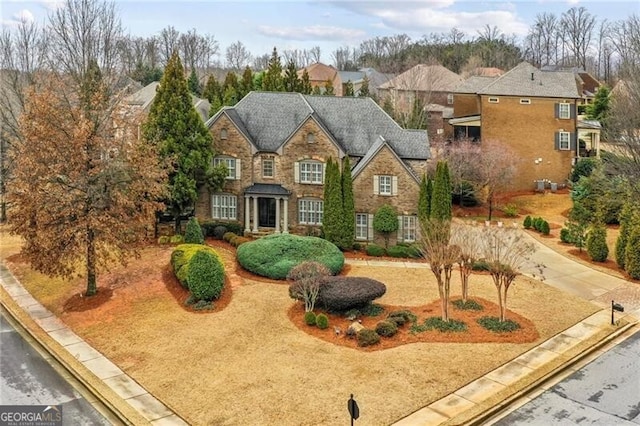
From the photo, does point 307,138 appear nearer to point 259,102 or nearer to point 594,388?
point 259,102

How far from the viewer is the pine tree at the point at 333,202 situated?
1216 inches

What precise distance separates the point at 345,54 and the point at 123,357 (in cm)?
14643

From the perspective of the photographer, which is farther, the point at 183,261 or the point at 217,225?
the point at 217,225

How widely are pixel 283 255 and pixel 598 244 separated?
16.4 m

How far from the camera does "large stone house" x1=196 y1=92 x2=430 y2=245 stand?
1250 inches

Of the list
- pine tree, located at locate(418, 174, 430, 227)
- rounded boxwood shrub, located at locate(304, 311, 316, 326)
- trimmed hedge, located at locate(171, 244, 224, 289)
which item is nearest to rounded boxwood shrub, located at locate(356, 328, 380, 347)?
rounded boxwood shrub, located at locate(304, 311, 316, 326)

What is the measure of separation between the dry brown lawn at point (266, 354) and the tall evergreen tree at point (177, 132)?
23.5ft

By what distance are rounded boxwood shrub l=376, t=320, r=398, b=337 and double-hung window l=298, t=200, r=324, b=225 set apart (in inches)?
591

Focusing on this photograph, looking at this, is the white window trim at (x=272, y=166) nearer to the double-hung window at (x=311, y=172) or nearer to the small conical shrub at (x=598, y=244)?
the double-hung window at (x=311, y=172)

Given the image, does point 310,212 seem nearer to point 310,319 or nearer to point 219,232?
point 219,232

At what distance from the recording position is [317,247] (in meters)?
27.0

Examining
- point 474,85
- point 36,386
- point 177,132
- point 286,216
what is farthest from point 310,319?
point 474,85

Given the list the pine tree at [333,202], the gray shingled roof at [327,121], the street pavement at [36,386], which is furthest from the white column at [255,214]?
the street pavement at [36,386]

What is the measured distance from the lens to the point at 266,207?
112ft
